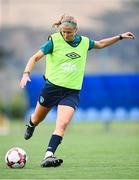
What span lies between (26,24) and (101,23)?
2.82 metres

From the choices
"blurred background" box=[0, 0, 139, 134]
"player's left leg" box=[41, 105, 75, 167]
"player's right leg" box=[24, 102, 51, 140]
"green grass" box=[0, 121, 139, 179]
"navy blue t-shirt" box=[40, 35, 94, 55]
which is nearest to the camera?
"green grass" box=[0, 121, 139, 179]

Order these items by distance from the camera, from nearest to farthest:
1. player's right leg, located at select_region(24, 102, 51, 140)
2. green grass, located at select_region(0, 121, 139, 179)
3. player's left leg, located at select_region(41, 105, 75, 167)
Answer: green grass, located at select_region(0, 121, 139, 179), player's left leg, located at select_region(41, 105, 75, 167), player's right leg, located at select_region(24, 102, 51, 140)

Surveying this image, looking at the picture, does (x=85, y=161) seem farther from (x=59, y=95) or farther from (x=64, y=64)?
(x=64, y=64)

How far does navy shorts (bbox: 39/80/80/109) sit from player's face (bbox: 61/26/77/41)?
644mm

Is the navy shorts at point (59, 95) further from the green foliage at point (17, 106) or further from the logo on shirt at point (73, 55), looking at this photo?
the green foliage at point (17, 106)

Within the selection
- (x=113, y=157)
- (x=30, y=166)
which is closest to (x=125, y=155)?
(x=113, y=157)

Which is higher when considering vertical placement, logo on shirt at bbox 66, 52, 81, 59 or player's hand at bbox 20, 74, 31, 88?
logo on shirt at bbox 66, 52, 81, 59

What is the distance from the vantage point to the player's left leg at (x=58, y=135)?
9406mm

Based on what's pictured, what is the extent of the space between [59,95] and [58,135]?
0.65m

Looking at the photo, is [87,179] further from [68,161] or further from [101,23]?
[101,23]

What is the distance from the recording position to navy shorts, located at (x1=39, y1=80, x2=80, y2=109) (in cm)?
988

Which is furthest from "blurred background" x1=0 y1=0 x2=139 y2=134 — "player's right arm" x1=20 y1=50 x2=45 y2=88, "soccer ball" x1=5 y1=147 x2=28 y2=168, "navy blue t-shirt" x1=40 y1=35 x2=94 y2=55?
"soccer ball" x1=5 y1=147 x2=28 y2=168

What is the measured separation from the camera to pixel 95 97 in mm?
20219

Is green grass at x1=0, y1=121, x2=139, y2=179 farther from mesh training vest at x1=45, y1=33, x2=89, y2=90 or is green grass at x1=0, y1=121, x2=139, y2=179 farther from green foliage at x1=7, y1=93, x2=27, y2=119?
green foliage at x1=7, y1=93, x2=27, y2=119
